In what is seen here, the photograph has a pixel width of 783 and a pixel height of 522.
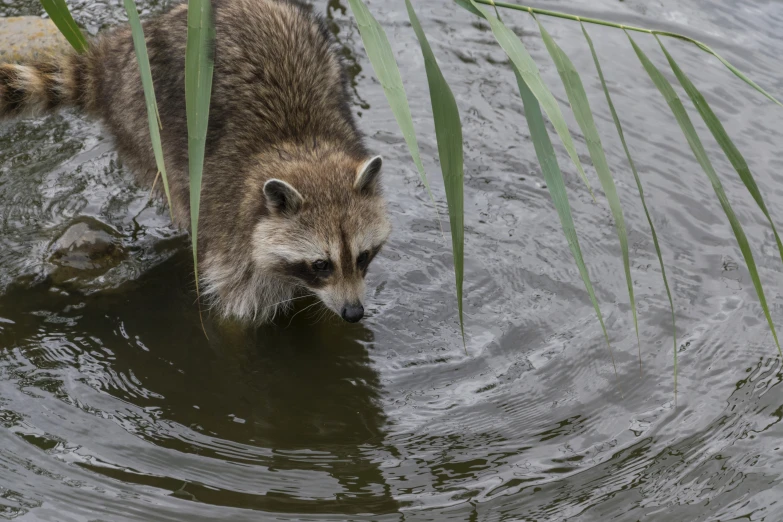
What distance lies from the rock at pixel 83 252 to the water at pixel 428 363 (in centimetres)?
7

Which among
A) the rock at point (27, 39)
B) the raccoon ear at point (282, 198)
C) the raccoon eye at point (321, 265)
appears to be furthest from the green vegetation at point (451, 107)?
the rock at point (27, 39)

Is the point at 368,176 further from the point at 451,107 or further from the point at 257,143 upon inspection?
the point at 451,107

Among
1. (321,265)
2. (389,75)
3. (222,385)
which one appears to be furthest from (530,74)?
(222,385)

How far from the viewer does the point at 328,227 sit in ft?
13.3

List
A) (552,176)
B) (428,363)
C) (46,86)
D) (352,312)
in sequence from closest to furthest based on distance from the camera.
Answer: (552,176)
(352,312)
(428,363)
(46,86)

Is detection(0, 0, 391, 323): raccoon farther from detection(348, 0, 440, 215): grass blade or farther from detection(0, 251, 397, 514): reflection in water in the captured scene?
detection(348, 0, 440, 215): grass blade

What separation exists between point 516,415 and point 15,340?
2.46 m

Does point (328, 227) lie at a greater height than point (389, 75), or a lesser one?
lesser

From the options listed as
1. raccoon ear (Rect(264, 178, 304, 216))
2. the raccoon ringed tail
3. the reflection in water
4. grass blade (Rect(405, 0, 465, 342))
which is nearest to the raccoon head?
raccoon ear (Rect(264, 178, 304, 216))

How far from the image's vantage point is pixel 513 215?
537 centimetres

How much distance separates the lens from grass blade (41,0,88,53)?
2219 millimetres

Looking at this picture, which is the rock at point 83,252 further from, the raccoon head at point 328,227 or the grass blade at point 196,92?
the grass blade at point 196,92

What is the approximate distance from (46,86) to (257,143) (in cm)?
131

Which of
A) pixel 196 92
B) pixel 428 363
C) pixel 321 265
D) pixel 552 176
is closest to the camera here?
pixel 196 92
